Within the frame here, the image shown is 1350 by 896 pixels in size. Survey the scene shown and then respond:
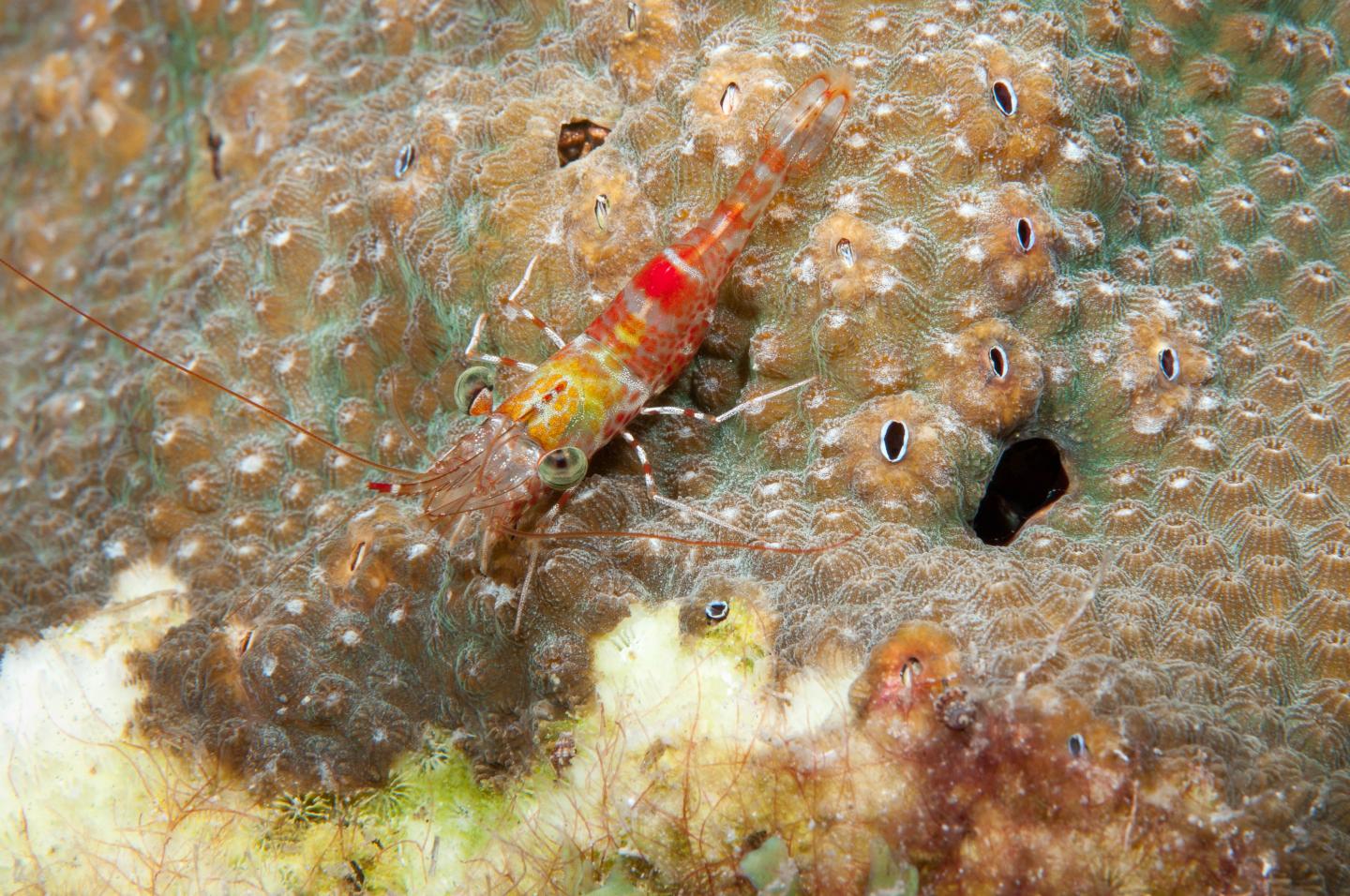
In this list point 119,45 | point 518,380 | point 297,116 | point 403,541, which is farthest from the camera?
point 119,45

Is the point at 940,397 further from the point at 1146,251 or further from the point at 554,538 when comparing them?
the point at 554,538

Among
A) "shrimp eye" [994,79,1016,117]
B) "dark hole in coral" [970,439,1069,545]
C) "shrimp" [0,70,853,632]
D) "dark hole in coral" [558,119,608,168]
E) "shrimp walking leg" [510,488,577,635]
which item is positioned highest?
"shrimp eye" [994,79,1016,117]

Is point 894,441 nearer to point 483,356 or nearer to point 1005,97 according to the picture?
point 1005,97

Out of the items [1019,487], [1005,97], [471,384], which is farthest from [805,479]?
[1005,97]

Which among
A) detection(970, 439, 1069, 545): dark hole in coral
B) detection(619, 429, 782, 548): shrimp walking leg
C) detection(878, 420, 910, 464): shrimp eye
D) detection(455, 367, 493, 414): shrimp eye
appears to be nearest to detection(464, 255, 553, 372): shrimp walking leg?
detection(455, 367, 493, 414): shrimp eye

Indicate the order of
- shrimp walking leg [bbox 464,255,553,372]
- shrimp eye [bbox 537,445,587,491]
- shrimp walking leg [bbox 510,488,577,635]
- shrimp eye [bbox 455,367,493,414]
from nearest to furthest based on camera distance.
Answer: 1. shrimp walking leg [bbox 510,488,577,635]
2. shrimp eye [bbox 537,445,587,491]
3. shrimp eye [bbox 455,367,493,414]
4. shrimp walking leg [bbox 464,255,553,372]

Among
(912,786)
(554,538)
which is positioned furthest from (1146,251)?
(554,538)

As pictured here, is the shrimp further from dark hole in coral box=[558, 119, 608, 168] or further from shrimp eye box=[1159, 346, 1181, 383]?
shrimp eye box=[1159, 346, 1181, 383]
